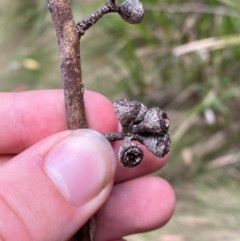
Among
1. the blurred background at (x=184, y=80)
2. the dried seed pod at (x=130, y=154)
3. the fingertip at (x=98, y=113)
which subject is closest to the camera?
the dried seed pod at (x=130, y=154)

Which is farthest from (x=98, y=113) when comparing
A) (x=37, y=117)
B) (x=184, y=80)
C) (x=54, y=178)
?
(x=184, y=80)

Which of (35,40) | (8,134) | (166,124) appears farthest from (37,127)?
(35,40)

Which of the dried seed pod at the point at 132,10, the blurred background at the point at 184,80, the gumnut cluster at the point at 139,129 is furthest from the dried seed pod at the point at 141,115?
the blurred background at the point at 184,80

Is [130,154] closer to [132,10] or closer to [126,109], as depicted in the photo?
[126,109]

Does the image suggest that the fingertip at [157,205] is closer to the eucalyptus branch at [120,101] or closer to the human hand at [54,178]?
the human hand at [54,178]

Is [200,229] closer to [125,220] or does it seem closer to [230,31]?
[125,220]

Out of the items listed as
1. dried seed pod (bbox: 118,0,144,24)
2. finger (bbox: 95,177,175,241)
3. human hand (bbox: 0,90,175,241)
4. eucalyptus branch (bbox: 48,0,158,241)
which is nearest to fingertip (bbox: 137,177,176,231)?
finger (bbox: 95,177,175,241)
